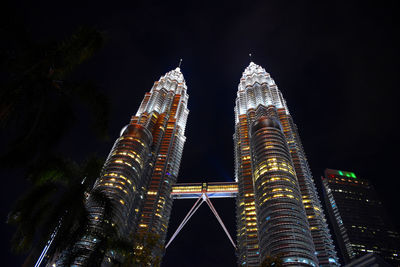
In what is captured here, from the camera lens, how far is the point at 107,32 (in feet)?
43.7

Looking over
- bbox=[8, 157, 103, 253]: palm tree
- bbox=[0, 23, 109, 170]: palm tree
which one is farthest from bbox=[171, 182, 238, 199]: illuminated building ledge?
bbox=[0, 23, 109, 170]: palm tree

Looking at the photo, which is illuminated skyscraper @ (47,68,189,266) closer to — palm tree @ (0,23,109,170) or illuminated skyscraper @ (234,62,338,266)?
illuminated skyscraper @ (234,62,338,266)

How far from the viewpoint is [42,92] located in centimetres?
1139

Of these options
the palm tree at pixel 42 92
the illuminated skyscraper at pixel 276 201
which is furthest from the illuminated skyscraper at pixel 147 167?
the palm tree at pixel 42 92

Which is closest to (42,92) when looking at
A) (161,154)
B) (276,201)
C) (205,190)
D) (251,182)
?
(276,201)

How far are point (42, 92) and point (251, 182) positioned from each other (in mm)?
141125

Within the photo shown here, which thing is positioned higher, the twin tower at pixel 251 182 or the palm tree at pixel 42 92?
the twin tower at pixel 251 182

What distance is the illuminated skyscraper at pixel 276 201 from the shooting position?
93613 mm

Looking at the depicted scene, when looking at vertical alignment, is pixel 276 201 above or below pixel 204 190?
below

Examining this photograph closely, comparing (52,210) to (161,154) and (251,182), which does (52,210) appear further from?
(161,154)

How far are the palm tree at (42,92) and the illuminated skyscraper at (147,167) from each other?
76.0m

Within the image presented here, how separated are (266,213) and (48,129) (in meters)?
103

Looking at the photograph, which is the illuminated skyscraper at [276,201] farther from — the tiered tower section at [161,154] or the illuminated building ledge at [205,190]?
the tiered tower section at [161,154]

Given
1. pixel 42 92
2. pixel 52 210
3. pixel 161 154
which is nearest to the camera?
pixel 42 92
